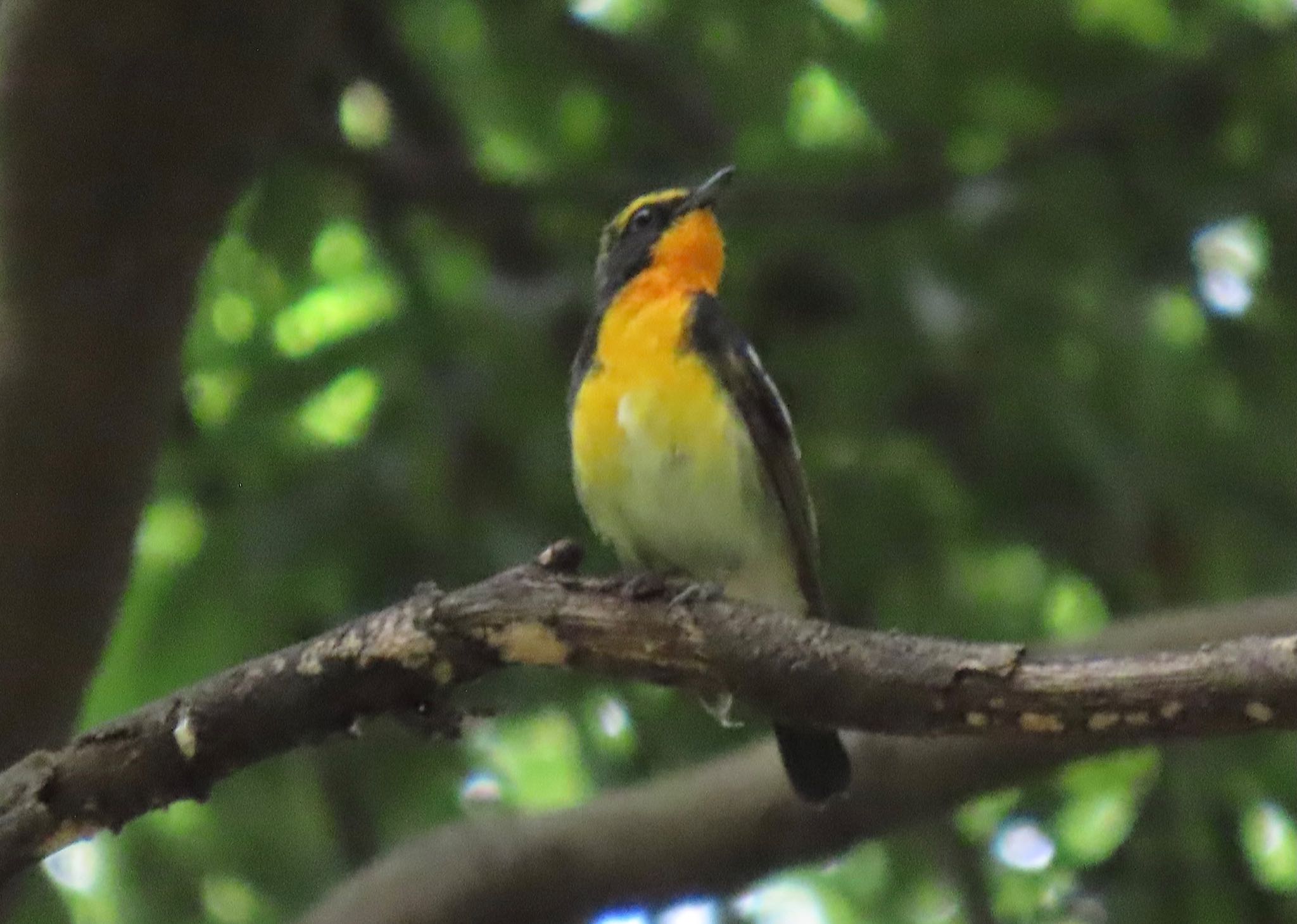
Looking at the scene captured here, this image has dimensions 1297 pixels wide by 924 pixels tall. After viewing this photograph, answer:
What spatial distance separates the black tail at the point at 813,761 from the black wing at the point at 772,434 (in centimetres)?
47

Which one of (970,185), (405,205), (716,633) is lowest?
(716,633)

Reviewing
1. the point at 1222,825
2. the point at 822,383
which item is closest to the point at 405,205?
the point at 822,383

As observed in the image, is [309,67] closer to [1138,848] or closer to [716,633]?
[716,633]

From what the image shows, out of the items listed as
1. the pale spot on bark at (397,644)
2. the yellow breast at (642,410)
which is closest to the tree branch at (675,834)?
the yellow breast at (642,410)

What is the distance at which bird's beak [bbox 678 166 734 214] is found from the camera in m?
4.52

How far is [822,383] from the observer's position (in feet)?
16.3

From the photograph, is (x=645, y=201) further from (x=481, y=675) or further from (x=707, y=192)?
(x=481, y=675)

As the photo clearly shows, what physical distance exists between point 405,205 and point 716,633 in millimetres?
2687

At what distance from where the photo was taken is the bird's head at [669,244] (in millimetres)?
4797

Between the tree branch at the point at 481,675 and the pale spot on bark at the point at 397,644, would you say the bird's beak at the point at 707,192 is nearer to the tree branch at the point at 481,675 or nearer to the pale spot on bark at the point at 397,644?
the tree branch at the point at 481,675

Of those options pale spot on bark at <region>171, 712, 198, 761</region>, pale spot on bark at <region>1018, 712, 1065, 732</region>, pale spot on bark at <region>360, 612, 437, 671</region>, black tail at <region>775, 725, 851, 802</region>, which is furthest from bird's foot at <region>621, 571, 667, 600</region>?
black tail at <region>775, 725, 851, 802</region>

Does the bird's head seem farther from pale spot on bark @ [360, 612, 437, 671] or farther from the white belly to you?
pale spot on bark @ [360, 612, 437, 671]

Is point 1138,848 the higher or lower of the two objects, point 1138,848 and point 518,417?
the lower

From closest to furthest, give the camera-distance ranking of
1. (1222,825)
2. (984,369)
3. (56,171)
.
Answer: (56,171)
(1222,825)
(984,369)
